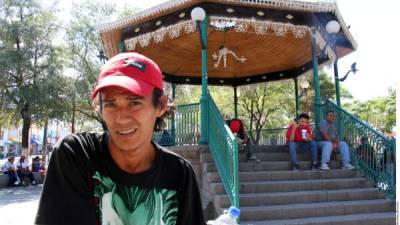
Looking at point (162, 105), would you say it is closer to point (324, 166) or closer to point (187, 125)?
point (324, 166)

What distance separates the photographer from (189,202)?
176 cm

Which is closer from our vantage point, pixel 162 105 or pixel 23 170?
pixel 162 105

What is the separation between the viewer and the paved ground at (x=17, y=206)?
10076mm

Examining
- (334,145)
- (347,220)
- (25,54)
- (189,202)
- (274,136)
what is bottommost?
(347,220)

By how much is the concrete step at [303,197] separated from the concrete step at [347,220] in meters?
0.52

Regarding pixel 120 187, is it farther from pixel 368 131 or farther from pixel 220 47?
pixel 220 47

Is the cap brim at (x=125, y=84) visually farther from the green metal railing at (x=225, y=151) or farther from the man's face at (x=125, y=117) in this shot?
the green metal railing at (x=225, y=151)

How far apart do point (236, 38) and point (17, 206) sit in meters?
Result: 8.13

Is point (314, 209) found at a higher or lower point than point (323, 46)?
lower

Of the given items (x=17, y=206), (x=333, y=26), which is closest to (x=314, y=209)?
(x=333, y=26)

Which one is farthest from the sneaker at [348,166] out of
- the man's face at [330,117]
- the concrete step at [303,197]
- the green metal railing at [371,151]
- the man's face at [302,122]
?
the man's face at [302,122]

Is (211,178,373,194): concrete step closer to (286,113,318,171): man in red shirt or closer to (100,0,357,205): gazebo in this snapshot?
(100,0,357,205): gazebo

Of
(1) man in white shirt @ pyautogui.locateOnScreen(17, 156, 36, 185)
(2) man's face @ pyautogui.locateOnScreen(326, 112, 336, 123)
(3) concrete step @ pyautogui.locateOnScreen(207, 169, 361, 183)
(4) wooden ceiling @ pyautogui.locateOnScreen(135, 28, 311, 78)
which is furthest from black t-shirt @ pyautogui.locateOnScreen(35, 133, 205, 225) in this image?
(1) man in white shirt @ pyautogui.locateOnScreen(17, 156, 36, 185)

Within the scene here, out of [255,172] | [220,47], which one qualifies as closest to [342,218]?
[255,172]
